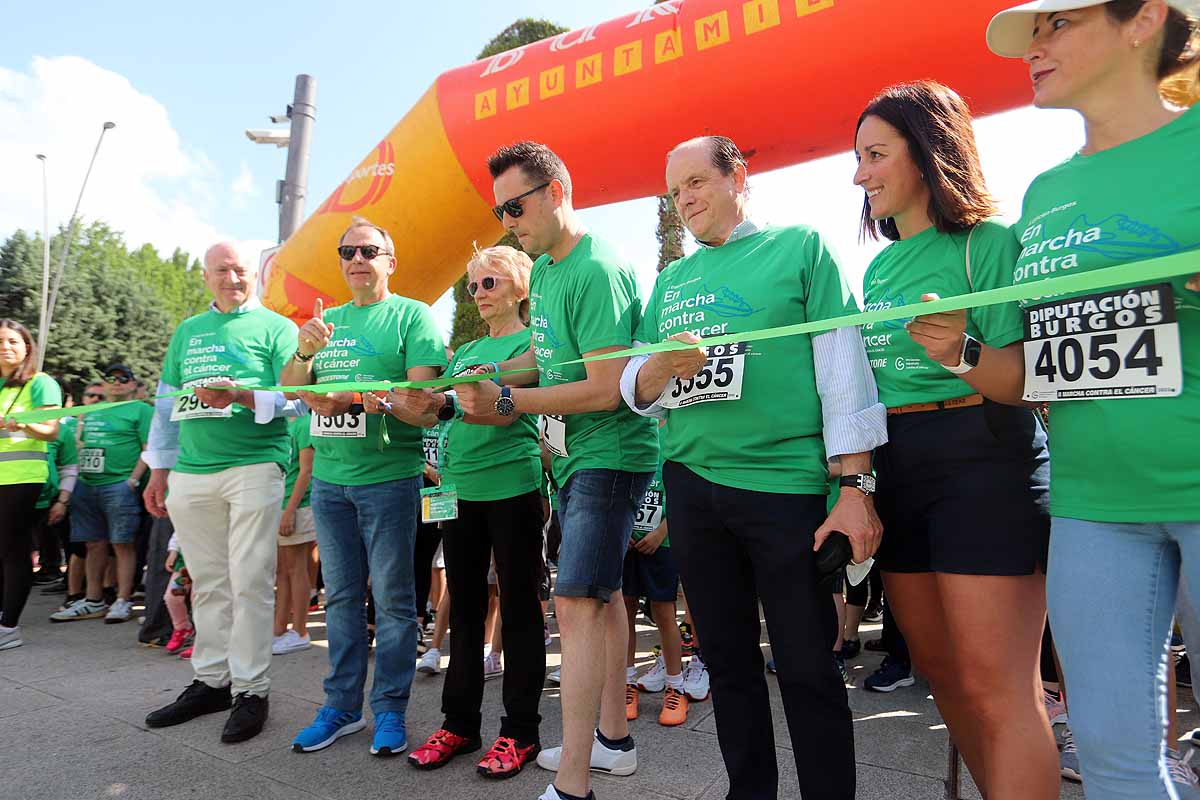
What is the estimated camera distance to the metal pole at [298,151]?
7930 mm

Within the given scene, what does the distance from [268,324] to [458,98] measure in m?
2.85

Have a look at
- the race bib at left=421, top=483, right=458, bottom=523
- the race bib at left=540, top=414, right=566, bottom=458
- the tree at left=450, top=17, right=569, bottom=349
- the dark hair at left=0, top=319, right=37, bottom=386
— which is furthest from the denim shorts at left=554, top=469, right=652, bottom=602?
the tree at left=450, top=17, right=569, bottom=349

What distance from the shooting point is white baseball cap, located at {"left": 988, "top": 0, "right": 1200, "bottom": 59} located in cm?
141

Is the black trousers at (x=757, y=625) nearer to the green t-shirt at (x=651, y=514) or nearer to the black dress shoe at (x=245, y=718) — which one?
the green t-shirt at (x=651, y=514)

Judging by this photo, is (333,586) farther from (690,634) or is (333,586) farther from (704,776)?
(690,634)

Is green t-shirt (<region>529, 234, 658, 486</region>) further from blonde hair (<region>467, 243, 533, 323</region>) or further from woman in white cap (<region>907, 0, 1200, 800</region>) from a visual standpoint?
woman in white cap (<region>907, 0, 1200, 800</region>)

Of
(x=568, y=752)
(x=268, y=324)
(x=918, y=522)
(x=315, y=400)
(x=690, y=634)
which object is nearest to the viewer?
(x=918, y=522)

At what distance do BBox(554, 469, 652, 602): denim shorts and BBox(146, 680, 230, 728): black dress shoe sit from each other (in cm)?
202

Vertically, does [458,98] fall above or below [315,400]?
above

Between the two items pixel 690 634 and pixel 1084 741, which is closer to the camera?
pixel 1084 741

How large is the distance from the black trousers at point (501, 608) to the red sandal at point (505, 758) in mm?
34

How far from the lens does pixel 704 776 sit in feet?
8.70

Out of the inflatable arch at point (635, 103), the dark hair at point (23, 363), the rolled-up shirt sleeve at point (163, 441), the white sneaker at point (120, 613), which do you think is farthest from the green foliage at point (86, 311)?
the rolled-up shirt sleeve at point (163, 441)

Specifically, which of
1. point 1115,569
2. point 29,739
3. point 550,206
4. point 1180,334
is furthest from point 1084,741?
point 29,739
